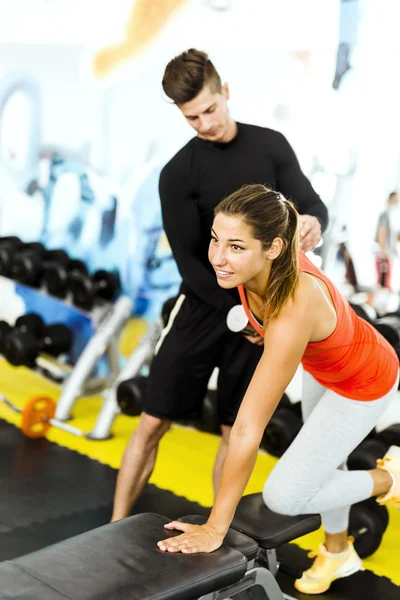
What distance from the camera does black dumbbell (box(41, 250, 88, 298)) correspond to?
3719 mm

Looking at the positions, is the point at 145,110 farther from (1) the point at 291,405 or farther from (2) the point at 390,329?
(2) the point at 390,329

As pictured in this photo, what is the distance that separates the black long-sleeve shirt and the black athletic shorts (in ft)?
0.23

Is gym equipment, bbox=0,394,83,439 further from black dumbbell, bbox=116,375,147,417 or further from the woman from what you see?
the woman

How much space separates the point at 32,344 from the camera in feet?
11.4

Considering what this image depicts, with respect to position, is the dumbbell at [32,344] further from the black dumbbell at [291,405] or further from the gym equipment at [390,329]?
the gym equipment at [390,329]

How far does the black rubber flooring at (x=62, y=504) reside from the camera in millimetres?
2238

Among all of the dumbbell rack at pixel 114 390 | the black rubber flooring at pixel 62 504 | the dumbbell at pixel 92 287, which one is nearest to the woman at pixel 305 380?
the black rubber flooring at pixel 62 504

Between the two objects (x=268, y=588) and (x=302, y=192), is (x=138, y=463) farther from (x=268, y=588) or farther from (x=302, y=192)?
(x=302, y=192)

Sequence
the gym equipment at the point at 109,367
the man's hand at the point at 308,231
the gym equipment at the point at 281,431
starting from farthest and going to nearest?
the gym equipment at the point at 109,367
the gym equipment at the point at 281,431
the man's hand at the point at 308,231

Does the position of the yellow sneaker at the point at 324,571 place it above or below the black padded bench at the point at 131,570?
below

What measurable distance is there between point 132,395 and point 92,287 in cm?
71

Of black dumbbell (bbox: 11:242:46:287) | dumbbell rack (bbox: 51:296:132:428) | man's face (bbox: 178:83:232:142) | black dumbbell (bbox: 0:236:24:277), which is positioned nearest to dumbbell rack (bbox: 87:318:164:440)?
dumbbell rack (bbox: 51:296:132:428)

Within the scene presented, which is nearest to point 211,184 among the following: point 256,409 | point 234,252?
point 234,252

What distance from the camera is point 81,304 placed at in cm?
369
